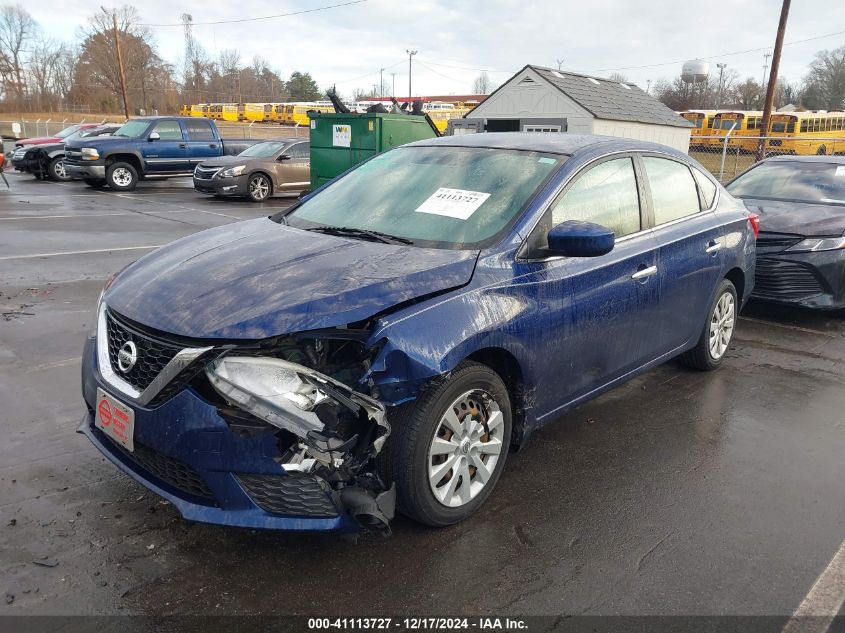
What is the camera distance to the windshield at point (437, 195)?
3363mm

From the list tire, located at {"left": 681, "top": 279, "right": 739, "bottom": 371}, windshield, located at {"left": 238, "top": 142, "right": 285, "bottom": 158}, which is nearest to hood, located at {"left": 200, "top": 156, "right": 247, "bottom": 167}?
windshield, located at {"left": 238, "top": 142, "right": 285, "bottom": 158}

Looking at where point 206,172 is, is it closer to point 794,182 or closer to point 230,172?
point 230,172

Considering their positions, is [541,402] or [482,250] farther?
[541,402]

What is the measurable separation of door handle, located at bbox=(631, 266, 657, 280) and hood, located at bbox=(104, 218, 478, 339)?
1214mm

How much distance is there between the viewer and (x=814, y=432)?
4.21 meters

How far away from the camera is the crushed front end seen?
246 cm

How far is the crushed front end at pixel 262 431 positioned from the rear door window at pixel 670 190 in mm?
2485

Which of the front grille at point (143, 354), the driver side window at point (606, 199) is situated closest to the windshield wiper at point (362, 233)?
the driver side window at point (606, 199)

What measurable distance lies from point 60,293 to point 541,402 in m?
→ 5.54

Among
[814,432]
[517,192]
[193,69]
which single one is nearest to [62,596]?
[517,192]

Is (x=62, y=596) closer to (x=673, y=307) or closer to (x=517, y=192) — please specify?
(x=517, y=192)

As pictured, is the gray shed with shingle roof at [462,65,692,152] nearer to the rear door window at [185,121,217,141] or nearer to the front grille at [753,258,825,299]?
the rear door window at [185,121,217,141]

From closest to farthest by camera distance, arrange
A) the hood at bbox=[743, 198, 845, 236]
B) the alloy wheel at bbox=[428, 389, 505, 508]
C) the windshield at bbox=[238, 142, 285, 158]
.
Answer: the alloy wheel at bbox=[428, 389, 505, 508]
the hood at bbox=[743, 198, 845, 236]
the windshield at bbox=[238, 142, 285, 158]

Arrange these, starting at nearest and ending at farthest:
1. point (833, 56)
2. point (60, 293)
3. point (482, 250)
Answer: point (482, 250) → point (60, 293) → point (833, 56)
